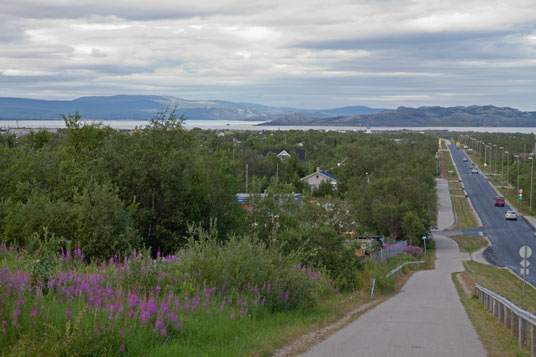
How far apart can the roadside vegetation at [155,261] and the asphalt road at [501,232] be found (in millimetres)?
24519

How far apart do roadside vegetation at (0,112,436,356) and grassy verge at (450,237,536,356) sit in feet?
10.1

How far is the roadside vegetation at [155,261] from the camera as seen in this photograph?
25.2 feet

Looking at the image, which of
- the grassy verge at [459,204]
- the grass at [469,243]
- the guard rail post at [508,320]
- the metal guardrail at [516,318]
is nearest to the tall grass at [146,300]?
the metal guardrail at [516,318]

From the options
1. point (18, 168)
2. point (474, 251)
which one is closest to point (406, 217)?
point (474, 251)

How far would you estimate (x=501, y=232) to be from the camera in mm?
64875

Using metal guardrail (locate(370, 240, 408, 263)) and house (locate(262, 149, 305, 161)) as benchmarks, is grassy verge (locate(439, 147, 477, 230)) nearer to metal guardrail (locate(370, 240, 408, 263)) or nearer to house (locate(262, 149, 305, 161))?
metal guardrail (locate(370, 240, 408, 263))

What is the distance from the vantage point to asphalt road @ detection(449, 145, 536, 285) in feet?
162

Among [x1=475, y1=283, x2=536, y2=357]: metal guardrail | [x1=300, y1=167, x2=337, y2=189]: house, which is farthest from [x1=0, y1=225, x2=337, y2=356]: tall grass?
[x1=300, y1=167, x2=337, y2=189]: house

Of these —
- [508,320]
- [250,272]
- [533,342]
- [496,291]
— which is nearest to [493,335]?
[508,320]

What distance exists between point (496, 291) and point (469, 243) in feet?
95.7

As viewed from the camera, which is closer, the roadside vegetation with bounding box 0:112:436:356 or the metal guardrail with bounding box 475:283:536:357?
the roadside vegetation with bounding box 0:112:436:356

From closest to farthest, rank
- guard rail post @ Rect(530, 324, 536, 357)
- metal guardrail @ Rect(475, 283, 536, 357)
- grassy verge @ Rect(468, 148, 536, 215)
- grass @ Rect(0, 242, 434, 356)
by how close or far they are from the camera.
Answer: grass @ Rect(0, 242, 434, 356) → guard rail post @ Rect(530, 324, 536, 357) → metal guardrail @ Rect(475, 283, 536, 357) → grassy verge @ Rect(468, 148, 536, 215)

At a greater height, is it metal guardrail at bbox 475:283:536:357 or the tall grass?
the tall grass

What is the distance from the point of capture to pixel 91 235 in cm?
1450
